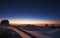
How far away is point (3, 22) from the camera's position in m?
94.6

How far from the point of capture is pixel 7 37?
1054 inches

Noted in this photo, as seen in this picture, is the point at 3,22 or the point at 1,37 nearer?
the point at 1,37

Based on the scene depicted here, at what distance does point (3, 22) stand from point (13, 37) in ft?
227

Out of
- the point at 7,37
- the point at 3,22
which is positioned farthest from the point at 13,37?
the point at 3,22

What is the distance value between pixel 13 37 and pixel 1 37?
2.01 meters

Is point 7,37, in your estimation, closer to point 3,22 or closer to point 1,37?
point 1,37

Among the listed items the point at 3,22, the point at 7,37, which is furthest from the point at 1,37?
the point at 3,22

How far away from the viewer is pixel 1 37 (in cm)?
2636

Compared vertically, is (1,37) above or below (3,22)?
below

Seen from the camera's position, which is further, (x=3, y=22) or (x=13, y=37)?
(x=3, y=22)

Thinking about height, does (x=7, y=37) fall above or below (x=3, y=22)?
below

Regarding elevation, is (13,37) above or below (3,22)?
below

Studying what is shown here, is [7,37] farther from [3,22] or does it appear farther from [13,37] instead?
[3,22]

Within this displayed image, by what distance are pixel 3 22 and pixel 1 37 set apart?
6912 cm
